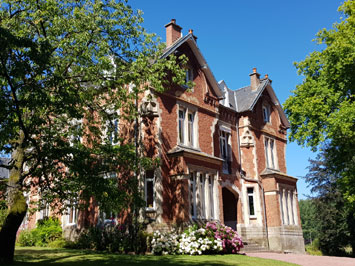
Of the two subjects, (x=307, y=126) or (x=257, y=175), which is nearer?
(x=307, y=126)

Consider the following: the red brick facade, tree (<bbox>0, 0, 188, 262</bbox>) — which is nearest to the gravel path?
the red brick facade

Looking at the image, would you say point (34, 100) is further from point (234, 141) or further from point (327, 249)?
point (327, 249)

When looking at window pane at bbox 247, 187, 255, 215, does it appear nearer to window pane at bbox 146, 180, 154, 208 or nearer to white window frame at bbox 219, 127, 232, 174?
white window frame at bbox 219, 127, 232, 174

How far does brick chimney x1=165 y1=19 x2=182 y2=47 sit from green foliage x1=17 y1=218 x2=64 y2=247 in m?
12.9

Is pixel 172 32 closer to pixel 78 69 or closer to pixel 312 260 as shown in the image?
pixel 78 69

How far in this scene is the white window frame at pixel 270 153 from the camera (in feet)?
85.1

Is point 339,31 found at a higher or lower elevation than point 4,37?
higher

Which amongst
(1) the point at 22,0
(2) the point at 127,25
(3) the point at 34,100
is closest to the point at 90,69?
(2) the point at 127,25

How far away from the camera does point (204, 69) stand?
21.5 meters

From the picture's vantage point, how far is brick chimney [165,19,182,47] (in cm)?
2128

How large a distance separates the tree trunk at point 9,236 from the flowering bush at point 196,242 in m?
6.39

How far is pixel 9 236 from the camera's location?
10352mm

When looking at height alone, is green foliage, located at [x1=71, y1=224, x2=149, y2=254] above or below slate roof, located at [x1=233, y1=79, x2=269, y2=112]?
below

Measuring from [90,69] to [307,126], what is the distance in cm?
1308
